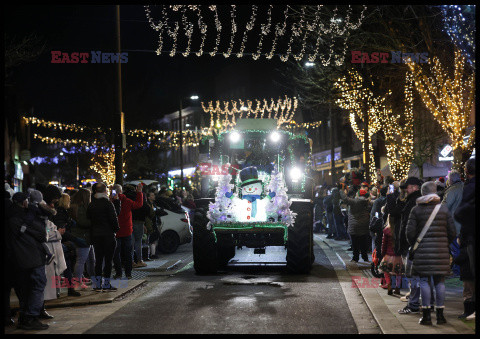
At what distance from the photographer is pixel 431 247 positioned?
8.17 metres

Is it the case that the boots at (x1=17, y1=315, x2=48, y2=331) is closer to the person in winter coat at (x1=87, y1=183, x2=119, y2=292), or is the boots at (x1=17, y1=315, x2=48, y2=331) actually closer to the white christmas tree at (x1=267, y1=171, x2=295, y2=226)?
the person in winter coat at (x1=87, y1=183, x2=119, y2=292)

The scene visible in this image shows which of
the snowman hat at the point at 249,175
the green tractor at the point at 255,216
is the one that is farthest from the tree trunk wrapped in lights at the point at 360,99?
the snowman hat at the point at 249,175

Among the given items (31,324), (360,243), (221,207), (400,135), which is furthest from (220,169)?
(400,135)

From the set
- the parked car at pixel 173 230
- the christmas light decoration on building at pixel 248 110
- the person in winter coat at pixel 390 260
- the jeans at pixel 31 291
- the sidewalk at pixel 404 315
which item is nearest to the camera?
the sidewalk at pixel 404 315

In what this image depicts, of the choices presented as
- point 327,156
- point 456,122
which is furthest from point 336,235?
point 327,156

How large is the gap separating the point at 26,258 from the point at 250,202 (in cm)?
598

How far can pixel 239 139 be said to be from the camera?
15.1 metres

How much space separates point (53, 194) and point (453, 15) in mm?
10488

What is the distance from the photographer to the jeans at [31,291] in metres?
8.53

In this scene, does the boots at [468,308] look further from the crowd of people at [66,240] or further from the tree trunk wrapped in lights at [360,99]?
the tree trunk wrapped in lights at [360,99]

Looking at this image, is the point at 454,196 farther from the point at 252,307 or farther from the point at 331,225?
the point at 331,225

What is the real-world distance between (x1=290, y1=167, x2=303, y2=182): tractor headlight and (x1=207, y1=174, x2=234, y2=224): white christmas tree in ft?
6.05

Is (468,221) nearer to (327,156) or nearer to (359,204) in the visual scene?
(359,204)

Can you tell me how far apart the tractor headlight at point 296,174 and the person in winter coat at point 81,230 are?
5.03 m
